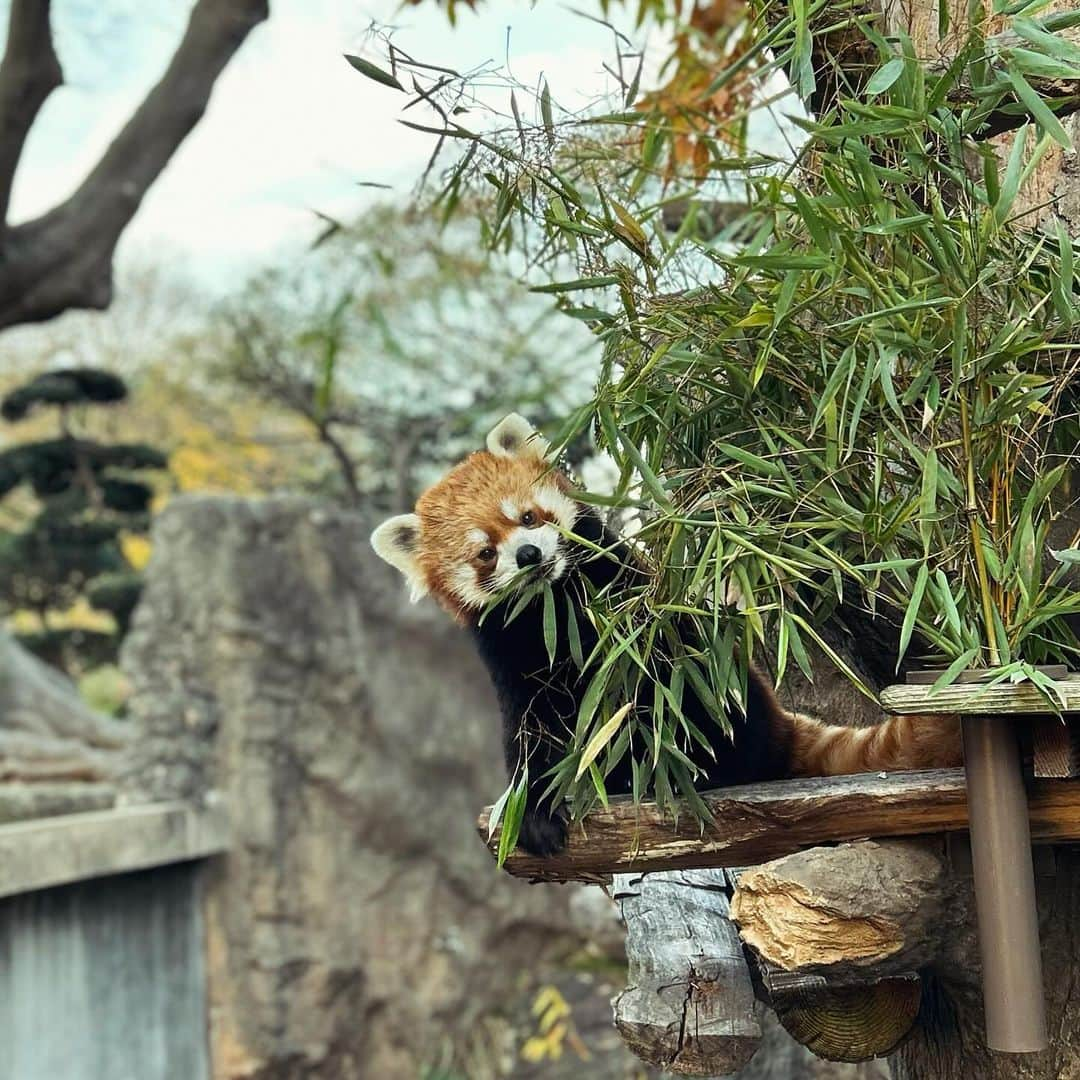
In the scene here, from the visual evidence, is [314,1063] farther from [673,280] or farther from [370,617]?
[673,280]

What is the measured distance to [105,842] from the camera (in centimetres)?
546

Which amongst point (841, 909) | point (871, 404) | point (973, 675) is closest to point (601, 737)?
point (841, 909)

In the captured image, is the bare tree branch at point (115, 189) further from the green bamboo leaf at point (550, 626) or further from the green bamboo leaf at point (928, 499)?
the green bamboo leaf at point (928, 499)

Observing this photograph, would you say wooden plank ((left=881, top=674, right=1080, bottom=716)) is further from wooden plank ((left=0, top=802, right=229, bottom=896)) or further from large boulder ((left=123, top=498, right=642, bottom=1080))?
large boulder ((left=123, top=498, right=642, bottom=1080))

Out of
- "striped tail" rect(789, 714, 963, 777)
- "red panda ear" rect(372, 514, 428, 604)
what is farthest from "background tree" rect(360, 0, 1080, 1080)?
"red panda ear" rect(372, 514, 428, 604)

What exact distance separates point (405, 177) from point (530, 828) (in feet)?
18.8

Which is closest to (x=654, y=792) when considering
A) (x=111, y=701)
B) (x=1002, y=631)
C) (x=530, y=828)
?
(x=530, y=828)

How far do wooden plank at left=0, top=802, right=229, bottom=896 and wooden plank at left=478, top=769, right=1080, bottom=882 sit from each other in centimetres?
355

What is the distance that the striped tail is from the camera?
1.94 meters

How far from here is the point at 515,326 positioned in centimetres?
766

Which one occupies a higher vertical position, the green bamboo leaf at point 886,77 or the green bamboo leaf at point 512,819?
the green bamboo leaf at point 886,77

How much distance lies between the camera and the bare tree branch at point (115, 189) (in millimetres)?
4957

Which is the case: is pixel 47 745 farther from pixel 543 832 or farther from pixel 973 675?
pixel 973 675

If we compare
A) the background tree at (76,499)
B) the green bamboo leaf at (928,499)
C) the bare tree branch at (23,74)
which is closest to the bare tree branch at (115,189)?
the bare tree branch at (23,74)
